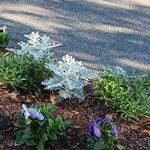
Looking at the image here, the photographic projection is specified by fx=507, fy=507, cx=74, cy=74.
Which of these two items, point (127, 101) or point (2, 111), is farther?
point (127, 101)

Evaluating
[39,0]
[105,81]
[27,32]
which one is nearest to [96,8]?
[39,0]

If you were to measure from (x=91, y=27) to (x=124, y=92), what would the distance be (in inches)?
146

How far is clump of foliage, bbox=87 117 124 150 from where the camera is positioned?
3.69m

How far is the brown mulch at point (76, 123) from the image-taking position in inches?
157

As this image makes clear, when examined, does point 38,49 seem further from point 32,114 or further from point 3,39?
point 32,114

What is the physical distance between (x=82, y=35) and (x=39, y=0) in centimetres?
165

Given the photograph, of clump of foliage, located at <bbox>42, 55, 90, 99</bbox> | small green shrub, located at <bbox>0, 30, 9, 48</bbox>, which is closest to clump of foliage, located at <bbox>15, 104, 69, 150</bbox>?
clump of foliage, located at <bbox>42, 55, 90, 99</bbox>

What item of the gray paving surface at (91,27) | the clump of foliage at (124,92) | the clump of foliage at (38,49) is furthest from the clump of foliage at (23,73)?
the gray paving surface at (91,27)

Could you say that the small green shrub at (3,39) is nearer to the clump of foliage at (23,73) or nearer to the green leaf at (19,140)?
the clump of foliage at (23,73)

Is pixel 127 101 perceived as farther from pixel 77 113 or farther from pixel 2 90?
pixel 2 90

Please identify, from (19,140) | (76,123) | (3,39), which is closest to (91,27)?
(3,39)

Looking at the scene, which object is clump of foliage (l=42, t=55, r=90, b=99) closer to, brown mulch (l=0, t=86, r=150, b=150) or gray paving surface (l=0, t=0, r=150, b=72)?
brown mulch (l=0, t=86, r=150, b=150)

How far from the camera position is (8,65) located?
4.69 meters

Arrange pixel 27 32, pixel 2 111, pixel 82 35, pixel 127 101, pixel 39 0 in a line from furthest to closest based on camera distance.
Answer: pixel 39 0
pixel 82 35
pixel 27 32
pixel 127 101
pixel 2 111
